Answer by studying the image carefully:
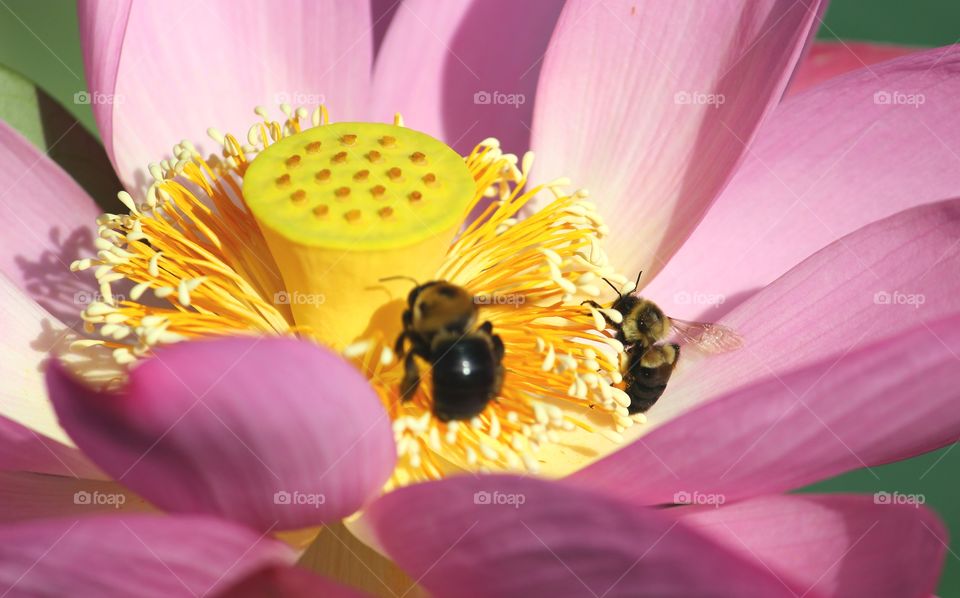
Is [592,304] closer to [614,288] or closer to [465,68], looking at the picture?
[614,288]

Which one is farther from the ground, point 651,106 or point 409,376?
point 651,106

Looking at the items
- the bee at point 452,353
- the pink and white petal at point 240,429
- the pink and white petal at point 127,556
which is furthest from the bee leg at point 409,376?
the pink and white petal at point 127,556

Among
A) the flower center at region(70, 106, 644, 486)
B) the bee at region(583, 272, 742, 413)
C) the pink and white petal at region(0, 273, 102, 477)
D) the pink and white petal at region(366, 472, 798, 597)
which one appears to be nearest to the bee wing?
the bee at region(583, 272, 742, 413)

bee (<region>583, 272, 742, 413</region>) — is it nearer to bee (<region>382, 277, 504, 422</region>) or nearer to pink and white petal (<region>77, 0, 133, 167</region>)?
bee (<region>382, 277, 504, 422</region>)

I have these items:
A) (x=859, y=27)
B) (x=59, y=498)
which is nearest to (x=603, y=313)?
(x=59, y=498)

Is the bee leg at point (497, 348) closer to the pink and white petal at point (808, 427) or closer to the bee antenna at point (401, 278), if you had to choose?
the bee antenna at point (401, 278)

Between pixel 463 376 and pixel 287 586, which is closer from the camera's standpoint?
pixel 287 586

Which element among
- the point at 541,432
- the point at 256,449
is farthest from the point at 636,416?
the point at 256,449
